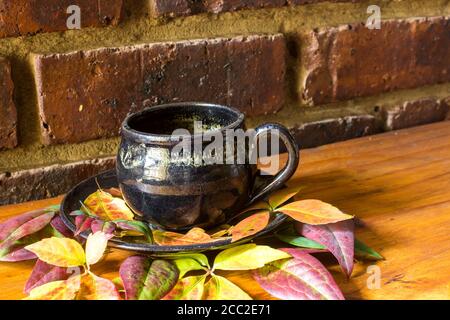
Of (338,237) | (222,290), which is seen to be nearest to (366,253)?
(338,237)

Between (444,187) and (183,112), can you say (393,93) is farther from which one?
(183,112)

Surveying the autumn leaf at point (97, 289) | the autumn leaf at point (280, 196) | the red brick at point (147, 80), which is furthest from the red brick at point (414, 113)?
the autumn leaf at point (97, 289)

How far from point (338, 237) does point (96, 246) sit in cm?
19

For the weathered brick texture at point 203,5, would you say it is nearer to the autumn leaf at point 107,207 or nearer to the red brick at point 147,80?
the red brick at point 147,80

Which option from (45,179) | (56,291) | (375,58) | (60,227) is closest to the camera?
(56,291)

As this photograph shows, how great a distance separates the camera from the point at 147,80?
0.73 m

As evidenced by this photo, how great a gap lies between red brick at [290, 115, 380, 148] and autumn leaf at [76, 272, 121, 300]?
402 millimetres

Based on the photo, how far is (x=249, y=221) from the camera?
540mm

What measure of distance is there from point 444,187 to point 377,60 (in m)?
0.24

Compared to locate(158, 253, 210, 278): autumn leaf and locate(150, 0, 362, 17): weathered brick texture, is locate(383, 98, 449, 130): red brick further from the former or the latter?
locate(158, 253, 210, 278): autumn leaf

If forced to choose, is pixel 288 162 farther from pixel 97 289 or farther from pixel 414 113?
pixel 414 113

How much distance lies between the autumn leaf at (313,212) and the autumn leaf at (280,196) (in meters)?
0.02
